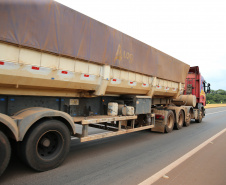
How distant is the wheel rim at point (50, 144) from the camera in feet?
12.1

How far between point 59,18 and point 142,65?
355 cm

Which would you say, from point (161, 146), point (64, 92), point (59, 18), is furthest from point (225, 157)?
point (59, 18)

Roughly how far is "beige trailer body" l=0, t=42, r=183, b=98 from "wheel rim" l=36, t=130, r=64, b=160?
0.98 m

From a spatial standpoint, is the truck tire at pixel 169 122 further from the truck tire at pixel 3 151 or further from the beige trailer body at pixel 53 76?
the truck tire at pixel 3 151

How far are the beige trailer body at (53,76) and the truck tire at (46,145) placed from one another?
0.84 metres

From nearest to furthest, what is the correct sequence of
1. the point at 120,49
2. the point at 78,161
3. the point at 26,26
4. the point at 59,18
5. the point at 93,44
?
the point at 26,26, the point at 59,18, the point at 78,161, the point at 93,44, the point at 120,49

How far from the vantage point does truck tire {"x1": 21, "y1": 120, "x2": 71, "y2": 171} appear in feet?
10.9

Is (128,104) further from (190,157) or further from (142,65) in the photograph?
(190,157)

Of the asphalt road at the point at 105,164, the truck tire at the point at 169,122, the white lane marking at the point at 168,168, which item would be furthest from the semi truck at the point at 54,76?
the truck tire at the point at 169,122

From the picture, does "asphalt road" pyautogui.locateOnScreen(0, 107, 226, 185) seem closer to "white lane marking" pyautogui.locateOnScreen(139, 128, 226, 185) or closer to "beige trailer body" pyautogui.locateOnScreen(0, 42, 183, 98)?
"white lane marking" pyautogui.locateOnScreen(139, 128, 226, 185)

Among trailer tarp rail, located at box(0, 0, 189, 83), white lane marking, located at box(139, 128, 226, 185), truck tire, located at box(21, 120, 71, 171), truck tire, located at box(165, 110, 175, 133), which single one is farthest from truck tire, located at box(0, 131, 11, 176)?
truck tire, located at box(165, 110, 175, 133)

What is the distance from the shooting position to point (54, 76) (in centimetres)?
383

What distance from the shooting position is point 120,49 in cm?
548

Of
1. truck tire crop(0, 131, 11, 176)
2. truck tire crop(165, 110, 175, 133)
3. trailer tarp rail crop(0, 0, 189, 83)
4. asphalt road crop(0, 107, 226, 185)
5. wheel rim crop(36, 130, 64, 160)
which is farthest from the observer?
truck tire crop(165, 110, 175, 133)
